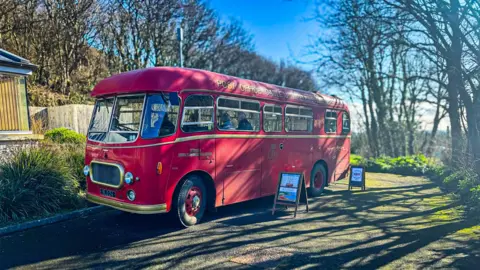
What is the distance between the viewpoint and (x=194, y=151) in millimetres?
6652

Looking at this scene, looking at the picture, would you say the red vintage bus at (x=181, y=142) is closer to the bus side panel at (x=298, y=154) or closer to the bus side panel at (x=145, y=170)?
the bus side panel at (x=145, y=170)

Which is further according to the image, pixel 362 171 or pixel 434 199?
pixel 362 171

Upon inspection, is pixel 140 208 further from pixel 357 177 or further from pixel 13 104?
pixel 357 177

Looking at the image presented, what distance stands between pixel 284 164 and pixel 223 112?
2.60 metres

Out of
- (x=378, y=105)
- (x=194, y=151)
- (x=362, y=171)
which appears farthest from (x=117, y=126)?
(x=378, y=105)

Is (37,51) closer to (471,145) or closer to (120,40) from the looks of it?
(120,40)

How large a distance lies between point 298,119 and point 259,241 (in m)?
4.48

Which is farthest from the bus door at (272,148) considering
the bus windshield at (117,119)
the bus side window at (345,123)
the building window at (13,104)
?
the building window at (13,104)

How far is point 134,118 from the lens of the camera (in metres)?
6.41

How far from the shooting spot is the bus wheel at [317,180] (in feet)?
33.9

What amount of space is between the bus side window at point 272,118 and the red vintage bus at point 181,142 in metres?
0.02

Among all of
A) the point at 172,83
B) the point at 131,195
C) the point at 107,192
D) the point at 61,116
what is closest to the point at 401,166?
the point at 172,83

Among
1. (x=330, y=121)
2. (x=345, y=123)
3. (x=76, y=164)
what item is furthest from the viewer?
(x=345, y=123)

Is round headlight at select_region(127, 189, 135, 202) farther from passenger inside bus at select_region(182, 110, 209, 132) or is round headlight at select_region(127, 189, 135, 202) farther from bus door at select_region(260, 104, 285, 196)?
bus door at select_region(260, 104, 285, 196)
